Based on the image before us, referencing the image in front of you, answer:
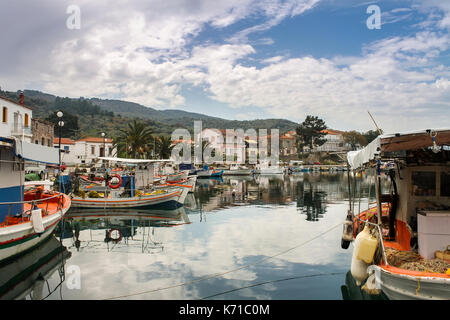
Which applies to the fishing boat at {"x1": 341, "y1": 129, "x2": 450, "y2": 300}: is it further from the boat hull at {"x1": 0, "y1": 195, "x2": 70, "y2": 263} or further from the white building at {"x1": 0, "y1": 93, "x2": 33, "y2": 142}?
the white building at {"x1": 0, "y1": 93, "x2": 33, "y2": 142}

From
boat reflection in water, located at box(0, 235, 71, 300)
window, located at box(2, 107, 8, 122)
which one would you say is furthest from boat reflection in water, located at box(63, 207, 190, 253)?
window, located at box(2, 107, 8, 122)

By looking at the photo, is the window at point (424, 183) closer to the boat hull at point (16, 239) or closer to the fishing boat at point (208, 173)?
the boat hull at point (16, 239)

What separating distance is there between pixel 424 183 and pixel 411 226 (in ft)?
3.83

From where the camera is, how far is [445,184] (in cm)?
870

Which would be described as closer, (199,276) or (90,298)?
(90,298)

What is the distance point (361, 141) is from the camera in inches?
4633

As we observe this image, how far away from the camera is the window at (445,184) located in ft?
28.4

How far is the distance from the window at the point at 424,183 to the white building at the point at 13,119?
3657 cm

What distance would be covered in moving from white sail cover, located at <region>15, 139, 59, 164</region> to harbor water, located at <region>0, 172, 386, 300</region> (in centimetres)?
353

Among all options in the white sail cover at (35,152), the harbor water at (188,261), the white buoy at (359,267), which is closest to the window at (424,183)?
the white buoy at (359,267)

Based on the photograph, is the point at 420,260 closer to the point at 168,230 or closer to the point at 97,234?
the point at 168,230

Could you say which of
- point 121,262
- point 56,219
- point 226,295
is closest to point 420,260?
point 226,295

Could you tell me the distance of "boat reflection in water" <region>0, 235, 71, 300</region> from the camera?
30.6 feet

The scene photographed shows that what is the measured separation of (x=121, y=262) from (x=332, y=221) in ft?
42.1
